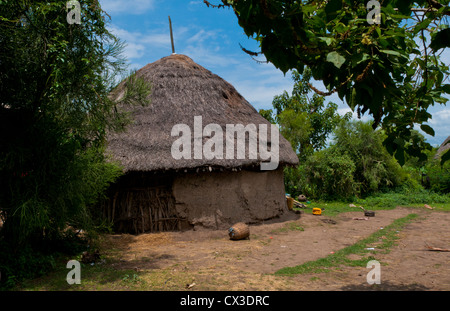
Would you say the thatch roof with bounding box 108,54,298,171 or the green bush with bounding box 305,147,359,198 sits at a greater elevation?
the thatch roof with bounding box 108,54,298,171

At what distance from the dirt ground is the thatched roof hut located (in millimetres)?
474

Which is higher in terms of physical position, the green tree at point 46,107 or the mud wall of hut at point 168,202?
the green tree at point 46,107

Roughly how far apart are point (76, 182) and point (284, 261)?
12.8 feet

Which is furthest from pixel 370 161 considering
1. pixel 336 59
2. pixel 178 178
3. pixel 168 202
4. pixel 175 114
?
pixel 336 59

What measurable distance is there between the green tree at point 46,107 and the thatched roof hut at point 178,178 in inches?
92.1

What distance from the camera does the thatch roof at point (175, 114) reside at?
334 inches

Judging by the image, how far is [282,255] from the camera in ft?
21.7

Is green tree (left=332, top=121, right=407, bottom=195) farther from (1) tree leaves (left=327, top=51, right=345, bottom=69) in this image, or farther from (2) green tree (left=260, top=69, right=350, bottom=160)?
(1) tree leaves (left=327, top=51, right=345, bottom=69)

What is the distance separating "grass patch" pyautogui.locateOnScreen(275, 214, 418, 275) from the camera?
554cm

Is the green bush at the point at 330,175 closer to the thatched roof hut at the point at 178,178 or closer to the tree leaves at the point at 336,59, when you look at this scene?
the thatched roof hut at the point at 178,178

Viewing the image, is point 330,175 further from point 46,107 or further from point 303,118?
point 46,107

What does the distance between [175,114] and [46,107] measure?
174 inches

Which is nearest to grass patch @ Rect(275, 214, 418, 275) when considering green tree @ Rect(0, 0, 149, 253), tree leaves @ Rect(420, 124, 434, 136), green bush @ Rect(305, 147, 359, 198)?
tree leaves @ Rect(420, 124, 434, 136)

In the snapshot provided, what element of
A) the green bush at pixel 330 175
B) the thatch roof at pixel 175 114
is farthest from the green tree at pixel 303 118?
the thatch roof at pixel 175 114
